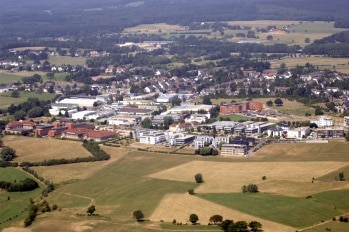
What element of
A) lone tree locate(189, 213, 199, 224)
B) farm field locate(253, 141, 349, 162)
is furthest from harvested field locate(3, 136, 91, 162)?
lone tree locate(189, 213, 199, 224)

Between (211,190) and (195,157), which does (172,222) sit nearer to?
(211,190)

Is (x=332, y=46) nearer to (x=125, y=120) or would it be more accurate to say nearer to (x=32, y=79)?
(x=32, y=79)

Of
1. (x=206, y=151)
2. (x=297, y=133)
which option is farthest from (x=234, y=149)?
(x=297, y=133)

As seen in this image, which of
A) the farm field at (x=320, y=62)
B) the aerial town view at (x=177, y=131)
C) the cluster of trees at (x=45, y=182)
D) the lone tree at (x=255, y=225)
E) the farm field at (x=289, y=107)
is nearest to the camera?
the lone tree at (x=255, y=225)

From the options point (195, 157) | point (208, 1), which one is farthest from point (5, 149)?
point (208, 1)

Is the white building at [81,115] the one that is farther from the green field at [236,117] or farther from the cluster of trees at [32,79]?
the cluster of trees at [32,79]

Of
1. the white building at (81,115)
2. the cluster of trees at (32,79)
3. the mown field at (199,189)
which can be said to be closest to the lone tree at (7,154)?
the mown field at (199,189)

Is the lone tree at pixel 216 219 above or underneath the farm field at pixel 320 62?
underneath
